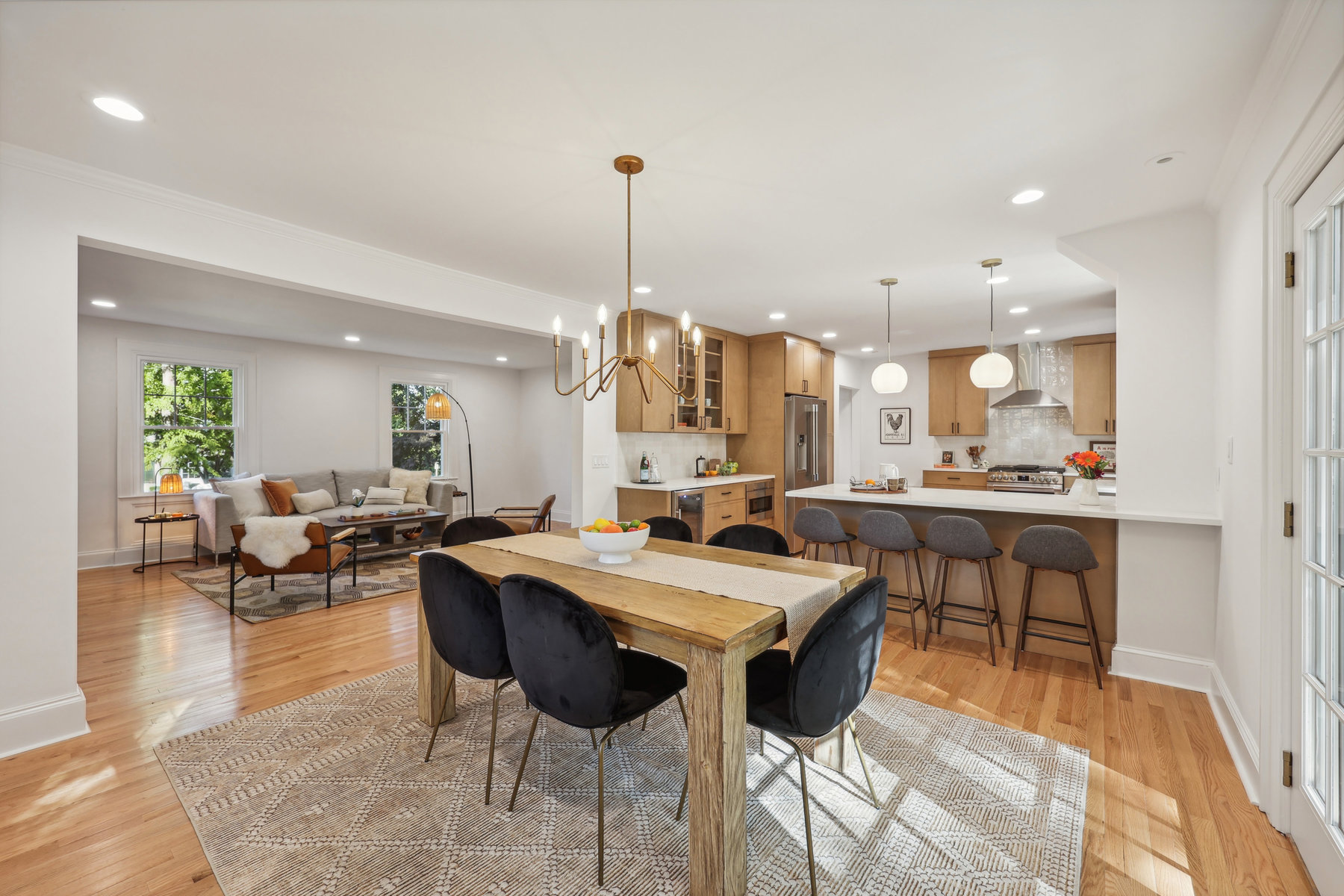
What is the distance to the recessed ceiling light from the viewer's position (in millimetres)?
1956

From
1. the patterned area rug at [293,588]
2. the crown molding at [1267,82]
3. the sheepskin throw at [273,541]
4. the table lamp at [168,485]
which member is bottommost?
the patterned area rug at [293,588]

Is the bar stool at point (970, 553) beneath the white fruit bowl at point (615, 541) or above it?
beneath

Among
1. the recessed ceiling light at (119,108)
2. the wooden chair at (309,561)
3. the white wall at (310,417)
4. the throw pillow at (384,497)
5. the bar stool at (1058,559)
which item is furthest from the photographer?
the throw pillow at (384,497)

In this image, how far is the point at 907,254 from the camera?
11.9 ft

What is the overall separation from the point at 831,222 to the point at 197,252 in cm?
315

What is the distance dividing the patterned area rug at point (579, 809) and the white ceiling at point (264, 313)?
256 cm

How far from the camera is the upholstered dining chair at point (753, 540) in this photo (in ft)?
9.36

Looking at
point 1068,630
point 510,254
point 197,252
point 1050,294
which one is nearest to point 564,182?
point 510,254

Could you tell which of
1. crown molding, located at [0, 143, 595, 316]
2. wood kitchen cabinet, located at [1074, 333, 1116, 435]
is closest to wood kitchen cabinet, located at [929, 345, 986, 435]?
wood kitchen cabinet, located at [1074, 333, 1116, 435]

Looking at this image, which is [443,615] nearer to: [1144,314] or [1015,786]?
[1015,786]

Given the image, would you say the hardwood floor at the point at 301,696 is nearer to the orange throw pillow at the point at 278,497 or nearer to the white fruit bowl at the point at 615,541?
the white fruit bowl at the point at 615,541

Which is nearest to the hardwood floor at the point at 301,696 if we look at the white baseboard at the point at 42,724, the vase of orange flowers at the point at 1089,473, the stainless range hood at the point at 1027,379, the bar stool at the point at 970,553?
the white baseboard at the point at 42,724

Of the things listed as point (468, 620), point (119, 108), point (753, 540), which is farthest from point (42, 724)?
point (753, 540)

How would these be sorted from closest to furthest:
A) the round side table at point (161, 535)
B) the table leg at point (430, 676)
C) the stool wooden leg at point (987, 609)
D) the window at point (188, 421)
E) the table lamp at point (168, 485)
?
the table leg at point (430, 676) → the stool wooden leg at point (987, 609) → the round side table at point (161, 535) → the table lamp at point (168, 485) → the window at point (188, 421)
